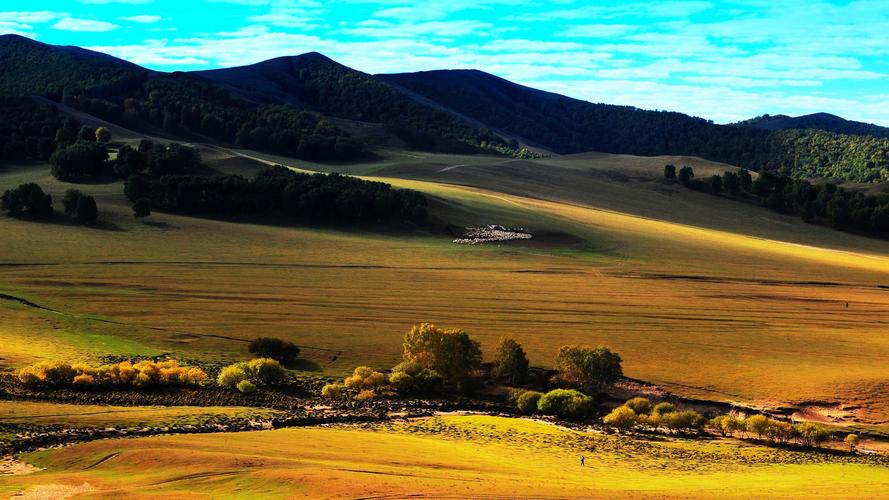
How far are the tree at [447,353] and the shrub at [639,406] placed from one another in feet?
36.4

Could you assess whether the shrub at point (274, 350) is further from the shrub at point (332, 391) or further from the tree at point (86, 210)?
the tree at point (86, 210)

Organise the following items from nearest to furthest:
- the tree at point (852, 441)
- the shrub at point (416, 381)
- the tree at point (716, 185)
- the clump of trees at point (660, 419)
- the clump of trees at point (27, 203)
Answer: the tree at point (852, 441) → the clump of trees at point (660, 419) → the shrub at point (416, 381) → the clump of trees at point (27, 203) → the tree at point (716, 185)

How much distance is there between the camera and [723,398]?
5703 centimetres

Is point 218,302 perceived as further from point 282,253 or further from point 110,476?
point 110,476

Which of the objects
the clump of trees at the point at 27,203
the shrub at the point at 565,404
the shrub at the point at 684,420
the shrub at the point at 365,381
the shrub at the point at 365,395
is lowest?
the shrub at the point at 365,395

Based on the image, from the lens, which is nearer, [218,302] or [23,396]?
[23,396]

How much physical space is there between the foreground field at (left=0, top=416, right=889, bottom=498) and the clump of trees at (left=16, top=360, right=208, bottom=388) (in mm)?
12878

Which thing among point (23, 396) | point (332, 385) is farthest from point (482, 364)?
point (23, 396)

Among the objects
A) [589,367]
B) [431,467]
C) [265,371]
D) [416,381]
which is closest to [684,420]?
[589,367]

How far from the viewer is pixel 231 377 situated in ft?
186

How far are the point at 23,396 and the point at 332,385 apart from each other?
17152 millimetres

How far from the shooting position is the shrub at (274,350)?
2489 inches

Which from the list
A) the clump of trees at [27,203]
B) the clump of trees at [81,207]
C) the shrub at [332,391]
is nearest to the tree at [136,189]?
the clump of trees at [81,207]

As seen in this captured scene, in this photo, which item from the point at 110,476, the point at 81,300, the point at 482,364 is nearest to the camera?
→ the point at 110,476
